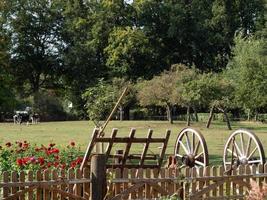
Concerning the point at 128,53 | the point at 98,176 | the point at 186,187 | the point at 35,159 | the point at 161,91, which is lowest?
the point at 186,187

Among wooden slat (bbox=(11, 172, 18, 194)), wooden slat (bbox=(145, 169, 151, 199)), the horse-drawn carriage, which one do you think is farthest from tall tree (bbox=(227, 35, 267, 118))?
wooden slat (bbox=(11, 172, 18, 194))

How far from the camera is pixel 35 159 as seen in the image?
9.81m

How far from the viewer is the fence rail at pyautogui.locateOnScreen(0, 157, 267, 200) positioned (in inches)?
303

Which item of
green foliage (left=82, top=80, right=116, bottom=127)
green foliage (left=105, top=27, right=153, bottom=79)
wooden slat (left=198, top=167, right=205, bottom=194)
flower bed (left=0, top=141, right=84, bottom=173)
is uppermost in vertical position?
green foliage (left=105, top=27, right=153, bottom=79)

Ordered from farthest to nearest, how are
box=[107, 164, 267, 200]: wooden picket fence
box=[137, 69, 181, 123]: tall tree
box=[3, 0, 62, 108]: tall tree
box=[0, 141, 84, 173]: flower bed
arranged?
box=[3, 0, 62, 108]: tall tree → box=[137, 69, 181, 123]: tall tree → box=[0, 141, 84, 173]: flower bed → box=[107, 164, 267, 200]: wooden picket fence

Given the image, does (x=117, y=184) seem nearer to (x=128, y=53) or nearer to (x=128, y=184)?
(x=128, y=184)

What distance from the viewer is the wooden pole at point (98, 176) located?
315 inches

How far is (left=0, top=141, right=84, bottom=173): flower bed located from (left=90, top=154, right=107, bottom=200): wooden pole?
1178 millimetres

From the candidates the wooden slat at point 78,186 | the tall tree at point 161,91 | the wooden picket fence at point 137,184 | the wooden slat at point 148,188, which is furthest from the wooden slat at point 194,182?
the tall tree at point 161,91

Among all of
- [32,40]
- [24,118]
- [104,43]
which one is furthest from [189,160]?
[32,40]

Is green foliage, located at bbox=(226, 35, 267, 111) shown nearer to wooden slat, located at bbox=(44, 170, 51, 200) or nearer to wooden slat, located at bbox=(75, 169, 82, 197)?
wooden slat, located at bbox=(75, 169, 82, 197)

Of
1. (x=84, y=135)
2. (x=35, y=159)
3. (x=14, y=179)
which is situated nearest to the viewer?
(x=14, y=179)

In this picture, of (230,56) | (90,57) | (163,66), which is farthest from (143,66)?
(230,56)

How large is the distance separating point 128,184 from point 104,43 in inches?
2334
